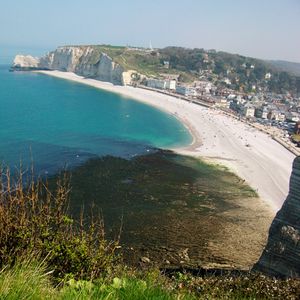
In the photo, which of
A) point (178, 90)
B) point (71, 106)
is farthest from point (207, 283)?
point (178, 90)

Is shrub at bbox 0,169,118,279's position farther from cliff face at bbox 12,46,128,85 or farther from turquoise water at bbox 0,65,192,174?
cliff face at bbox 12,46,128,85

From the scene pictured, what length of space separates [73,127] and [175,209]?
24.0m

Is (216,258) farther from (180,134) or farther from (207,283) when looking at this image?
(180,134)

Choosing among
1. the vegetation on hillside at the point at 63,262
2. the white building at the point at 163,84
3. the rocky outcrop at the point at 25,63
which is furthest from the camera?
the rocky outcrop at the point at 25,63

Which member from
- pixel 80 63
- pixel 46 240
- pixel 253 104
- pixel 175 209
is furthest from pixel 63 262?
pixel 80 63

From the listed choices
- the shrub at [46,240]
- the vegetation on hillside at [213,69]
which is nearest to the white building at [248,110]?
the vegetation on hillside at [213,69]

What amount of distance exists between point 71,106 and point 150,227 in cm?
4166

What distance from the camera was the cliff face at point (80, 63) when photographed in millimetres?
83812

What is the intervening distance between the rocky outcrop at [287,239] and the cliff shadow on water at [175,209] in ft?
12.1

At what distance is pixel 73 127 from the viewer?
4241cm

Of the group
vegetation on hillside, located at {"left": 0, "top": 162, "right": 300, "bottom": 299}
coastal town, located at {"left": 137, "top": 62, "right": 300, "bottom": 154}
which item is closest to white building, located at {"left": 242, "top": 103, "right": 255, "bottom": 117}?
coastal town, located at {"left": 137, "top": 62, "right": 300, "bottom": 154}

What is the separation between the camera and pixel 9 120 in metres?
42.8

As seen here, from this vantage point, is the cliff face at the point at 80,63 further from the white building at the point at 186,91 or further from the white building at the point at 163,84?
the white building at the point at 186,91

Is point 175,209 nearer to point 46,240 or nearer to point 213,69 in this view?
point 46,240
